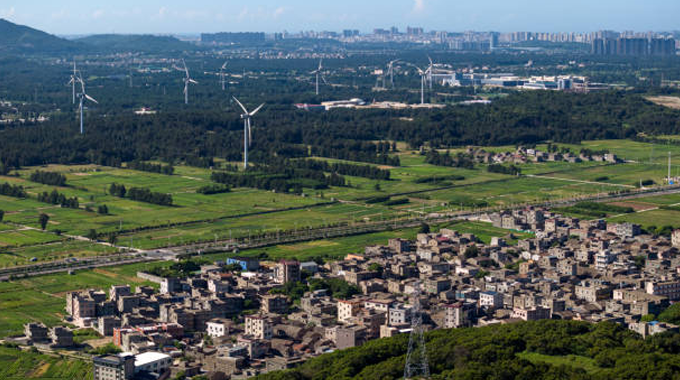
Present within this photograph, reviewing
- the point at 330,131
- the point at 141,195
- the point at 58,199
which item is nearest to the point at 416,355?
the point at 141,195

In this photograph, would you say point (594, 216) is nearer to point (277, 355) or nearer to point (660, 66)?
point (277, 355)

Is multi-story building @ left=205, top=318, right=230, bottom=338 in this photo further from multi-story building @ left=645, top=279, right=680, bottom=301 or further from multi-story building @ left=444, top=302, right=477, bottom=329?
multi-story building @ left=645, top=279, right=680, bottom=301

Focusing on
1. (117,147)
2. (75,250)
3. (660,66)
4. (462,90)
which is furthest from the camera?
(660,66)

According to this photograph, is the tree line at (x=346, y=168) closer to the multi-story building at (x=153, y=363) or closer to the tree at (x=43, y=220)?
the tree at (x=43, y=220)

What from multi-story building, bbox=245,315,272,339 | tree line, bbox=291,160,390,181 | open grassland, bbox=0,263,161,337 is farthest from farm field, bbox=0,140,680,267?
multi-story building, bbox=245,315,272,339

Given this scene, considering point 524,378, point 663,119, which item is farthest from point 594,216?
point 663,119

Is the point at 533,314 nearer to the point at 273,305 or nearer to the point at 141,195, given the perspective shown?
the point at 273,305

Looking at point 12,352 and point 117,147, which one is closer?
point 12,352
